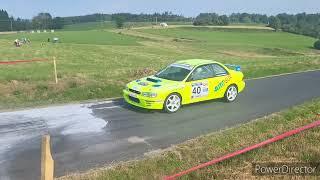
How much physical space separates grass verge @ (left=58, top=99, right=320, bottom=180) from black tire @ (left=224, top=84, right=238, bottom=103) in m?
4.15

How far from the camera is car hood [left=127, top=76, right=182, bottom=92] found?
40.2ft

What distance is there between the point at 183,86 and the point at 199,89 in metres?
0.76

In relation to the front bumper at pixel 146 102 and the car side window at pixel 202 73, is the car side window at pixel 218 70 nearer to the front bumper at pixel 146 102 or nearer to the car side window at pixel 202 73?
the car side window at pixel 202 73

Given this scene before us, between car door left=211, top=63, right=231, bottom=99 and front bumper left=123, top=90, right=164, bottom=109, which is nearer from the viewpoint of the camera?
front bumper left=123, top=90, right=164, bottom=109

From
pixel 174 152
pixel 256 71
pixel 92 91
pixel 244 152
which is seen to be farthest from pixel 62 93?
pixel 256 71

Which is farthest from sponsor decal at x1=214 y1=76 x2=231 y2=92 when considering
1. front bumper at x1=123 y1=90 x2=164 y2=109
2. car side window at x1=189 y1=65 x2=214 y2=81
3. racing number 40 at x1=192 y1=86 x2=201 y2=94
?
front bumper at x1=123 y1=90 x2=164 y2=109

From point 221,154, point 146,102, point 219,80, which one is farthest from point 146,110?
point 221,154

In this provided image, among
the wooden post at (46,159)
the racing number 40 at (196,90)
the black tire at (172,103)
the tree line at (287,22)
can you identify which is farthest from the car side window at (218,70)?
the tree line at (287,22)

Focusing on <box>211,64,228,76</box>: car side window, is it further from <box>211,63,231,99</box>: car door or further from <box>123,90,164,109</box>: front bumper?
<box>123,90,164,109</box>: front bumper

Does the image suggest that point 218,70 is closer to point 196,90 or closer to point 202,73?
point 202,73

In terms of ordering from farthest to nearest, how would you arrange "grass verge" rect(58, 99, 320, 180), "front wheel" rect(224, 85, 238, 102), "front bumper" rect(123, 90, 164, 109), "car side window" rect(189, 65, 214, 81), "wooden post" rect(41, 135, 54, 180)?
1. "front wheel" rect(224, 85, 238, 102)
2. "car side window" rect(189, 65, 214, 81)
3. "front bumper" rect(123, 90, 164, 109)
4. "grass verge" rect(58, 99, 320, 180)
5. "wooden post" rect(41, 135, 54, 180)

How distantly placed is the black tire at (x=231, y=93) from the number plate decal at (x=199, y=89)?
1050 millimetres

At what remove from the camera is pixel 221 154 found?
779 cm

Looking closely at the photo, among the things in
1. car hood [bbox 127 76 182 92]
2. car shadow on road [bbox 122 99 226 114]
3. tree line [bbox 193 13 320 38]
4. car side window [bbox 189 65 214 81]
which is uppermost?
tree line [bbox 193 13 320 38]
